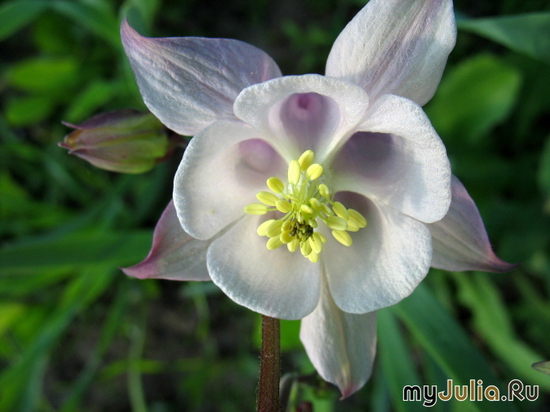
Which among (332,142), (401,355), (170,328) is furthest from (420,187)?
(170,328)

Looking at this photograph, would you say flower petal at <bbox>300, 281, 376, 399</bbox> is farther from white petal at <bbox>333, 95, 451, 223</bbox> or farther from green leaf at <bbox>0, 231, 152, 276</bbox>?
green leaf at <bbox>0, 231, 152, 276</bbox>

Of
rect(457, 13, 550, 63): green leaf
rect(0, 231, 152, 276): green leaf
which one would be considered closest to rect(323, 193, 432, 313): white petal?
rect(457, 13, 550, 63): green leaf

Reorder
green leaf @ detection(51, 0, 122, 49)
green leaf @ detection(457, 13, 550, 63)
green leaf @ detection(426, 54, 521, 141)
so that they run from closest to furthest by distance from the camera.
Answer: green leaf @ detection(457, 13, 550, 63) < green leaf @ detection(51, 0, 122, 49) < green leaf @ detection(426, 54, 521, 141)

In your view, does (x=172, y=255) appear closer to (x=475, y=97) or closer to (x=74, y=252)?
(x=74, y=252)

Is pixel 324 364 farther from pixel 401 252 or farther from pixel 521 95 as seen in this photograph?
pixel 521 95

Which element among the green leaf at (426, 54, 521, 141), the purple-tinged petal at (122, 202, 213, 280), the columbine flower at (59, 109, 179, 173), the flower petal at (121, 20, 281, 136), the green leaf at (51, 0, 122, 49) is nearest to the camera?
→ the flower petal at (121, 20, 281, 136)

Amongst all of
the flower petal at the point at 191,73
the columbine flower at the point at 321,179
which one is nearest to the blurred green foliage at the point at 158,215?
the columbine flower at the point at 321,179
